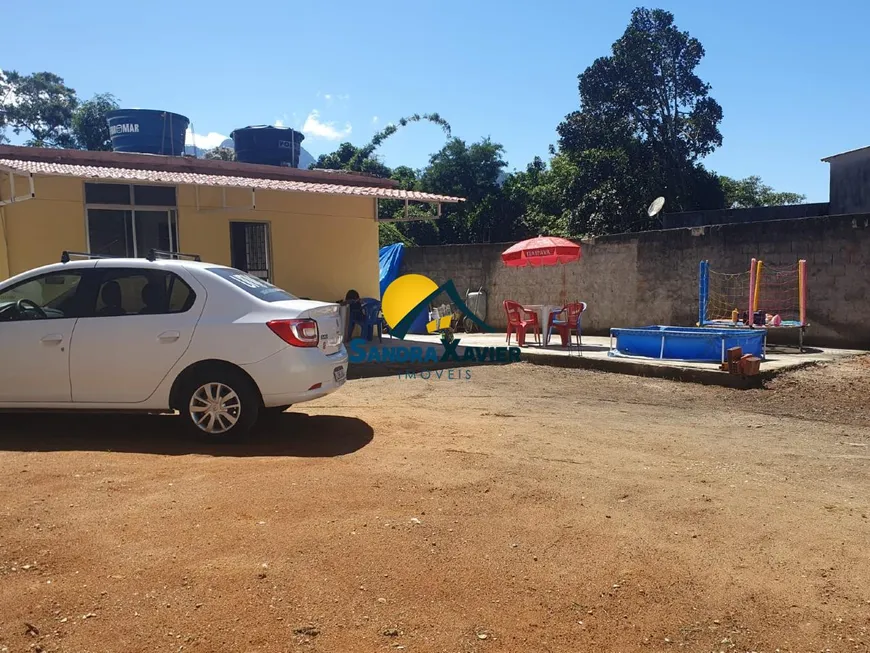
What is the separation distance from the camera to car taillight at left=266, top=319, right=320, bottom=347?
212 inches

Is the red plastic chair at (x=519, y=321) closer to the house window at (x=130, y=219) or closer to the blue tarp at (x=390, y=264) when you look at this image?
the blue tarp at (x=390, y=264)

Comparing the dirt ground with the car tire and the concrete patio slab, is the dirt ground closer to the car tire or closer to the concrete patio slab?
the car tire

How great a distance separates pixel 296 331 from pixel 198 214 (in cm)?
749

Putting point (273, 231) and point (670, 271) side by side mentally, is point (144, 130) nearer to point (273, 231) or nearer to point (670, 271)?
point (273, 231)

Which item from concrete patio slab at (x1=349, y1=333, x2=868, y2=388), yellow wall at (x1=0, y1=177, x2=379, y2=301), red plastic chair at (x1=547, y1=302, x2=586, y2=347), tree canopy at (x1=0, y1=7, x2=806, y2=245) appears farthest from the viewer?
tree canopy at (x1=0, y1=7, x2=806, y2=245)

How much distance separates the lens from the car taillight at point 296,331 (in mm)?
5375

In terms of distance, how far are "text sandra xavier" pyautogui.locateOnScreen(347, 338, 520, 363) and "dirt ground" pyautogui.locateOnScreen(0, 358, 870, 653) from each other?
5.55m

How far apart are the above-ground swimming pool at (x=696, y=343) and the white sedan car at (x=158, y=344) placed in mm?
6629

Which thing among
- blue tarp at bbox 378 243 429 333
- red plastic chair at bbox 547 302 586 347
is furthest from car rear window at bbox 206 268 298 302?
blue tarp at bbox 378 243 429 333

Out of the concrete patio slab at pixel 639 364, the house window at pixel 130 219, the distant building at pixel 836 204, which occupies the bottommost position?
the concrete patio slab at pixel 639 364

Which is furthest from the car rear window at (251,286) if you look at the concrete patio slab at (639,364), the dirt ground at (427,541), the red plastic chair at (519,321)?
the red plastic chair at (519,321)

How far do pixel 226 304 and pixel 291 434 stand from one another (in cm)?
120

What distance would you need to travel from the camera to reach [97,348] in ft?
17.9

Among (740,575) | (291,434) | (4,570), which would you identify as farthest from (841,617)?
(291,434)
